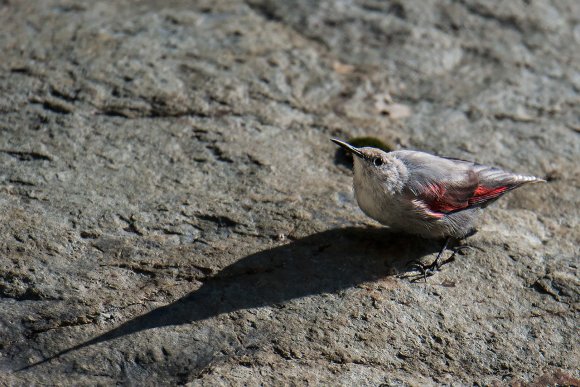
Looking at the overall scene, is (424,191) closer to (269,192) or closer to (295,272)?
(295,272)

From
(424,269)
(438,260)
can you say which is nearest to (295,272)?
(424,269)

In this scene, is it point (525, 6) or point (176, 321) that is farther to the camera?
point (525, 6)

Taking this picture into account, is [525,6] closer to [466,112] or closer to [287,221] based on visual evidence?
[466,112]

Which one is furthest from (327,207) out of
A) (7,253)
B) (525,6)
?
(525,6)

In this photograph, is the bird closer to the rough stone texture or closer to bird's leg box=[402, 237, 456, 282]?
bird's leg box=[402, 237, 456, 282]

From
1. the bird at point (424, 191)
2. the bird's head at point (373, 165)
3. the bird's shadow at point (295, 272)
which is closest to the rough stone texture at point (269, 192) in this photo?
the bird's shadow at point (295, 272)

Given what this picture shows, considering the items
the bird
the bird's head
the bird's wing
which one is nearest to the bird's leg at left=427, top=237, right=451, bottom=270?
the bird
